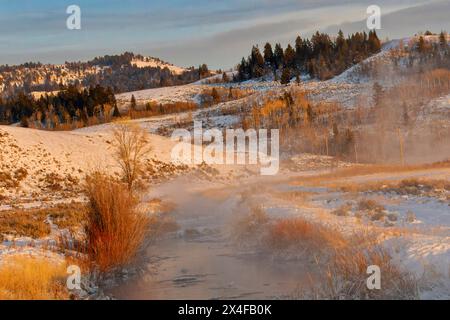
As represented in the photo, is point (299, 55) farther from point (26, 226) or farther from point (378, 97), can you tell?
point (26, 226)

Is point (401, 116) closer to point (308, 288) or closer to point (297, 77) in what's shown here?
point (297, 77)

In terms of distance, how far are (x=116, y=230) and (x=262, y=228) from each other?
24.5ft

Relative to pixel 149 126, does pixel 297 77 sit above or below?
above

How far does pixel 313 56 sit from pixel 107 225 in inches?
7105

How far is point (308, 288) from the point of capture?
486 inches

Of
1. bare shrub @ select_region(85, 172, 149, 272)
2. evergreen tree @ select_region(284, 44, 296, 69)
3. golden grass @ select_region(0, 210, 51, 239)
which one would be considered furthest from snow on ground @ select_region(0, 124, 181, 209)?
evergreen tree @ select_region(284, 44, 296, 69)

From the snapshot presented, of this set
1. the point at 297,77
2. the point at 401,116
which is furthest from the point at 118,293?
A: the point at 297,77

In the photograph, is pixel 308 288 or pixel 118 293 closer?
pixel 308 288

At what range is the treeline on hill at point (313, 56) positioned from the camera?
176500 millimetres

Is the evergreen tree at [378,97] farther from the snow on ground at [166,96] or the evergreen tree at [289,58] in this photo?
the snow on ground at [166,96]

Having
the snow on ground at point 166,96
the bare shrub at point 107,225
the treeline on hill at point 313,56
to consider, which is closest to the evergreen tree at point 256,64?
the treeline on hill at point 313,56

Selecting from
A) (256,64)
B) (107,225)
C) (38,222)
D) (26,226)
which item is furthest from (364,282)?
(256,64)

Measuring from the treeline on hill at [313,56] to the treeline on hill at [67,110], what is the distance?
66.9 meters

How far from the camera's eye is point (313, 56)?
186875 mm
